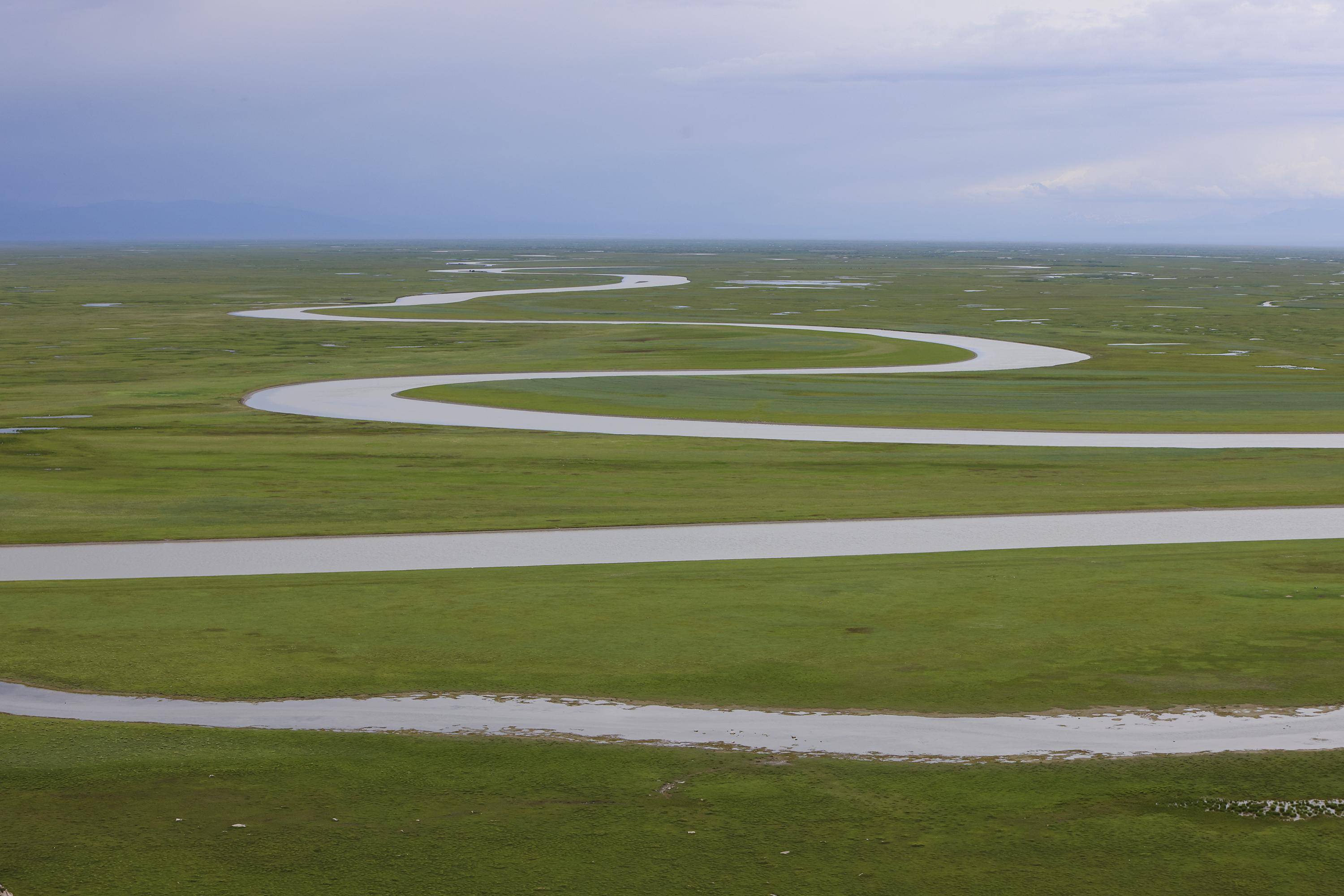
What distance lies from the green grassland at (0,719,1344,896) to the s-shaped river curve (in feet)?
1.88

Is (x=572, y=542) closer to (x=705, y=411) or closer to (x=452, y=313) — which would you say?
(x=705, y=411)

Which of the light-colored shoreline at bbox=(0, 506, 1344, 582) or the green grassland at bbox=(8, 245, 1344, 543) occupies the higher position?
the green grassland at bbox=(8, 245, 1344, 543)

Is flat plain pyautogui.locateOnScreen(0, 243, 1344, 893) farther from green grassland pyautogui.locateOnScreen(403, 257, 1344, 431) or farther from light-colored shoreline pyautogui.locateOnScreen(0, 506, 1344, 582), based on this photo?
light-colored shoreline pyautogui.locateOnScreen(0, 506, 1344, 582)

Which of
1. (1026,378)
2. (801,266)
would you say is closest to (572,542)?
(1026,378)

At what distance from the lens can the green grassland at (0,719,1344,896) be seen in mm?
10562

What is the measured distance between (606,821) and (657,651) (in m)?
5.30

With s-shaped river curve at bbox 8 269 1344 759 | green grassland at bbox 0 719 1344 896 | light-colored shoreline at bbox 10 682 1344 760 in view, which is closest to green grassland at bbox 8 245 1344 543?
s-shaped river curve at bbox 8 269 1344 759

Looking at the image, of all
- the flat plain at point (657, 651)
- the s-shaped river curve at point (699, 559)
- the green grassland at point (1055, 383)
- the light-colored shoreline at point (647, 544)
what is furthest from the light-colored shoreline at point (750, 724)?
the green grassland at point (1055, 383)

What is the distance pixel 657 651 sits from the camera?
55.5 ft

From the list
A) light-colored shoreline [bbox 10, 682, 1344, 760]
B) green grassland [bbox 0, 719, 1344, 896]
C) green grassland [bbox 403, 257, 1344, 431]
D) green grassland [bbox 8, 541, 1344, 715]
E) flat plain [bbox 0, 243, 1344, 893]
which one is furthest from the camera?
green grassland [bbox 403, 257, 1344, 431]

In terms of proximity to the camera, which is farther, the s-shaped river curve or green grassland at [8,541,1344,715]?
green grassland at [8,541,1344,715]

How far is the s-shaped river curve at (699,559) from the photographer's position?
13883 mm

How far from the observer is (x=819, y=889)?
10.4m

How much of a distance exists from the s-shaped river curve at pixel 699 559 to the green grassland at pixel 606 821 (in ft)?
1.88
